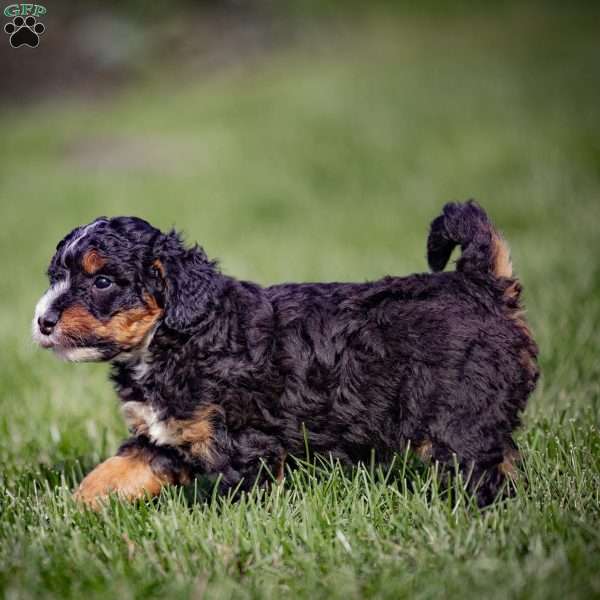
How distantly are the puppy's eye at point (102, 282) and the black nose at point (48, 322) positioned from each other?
0.22m

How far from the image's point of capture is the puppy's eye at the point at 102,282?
10.8 ft

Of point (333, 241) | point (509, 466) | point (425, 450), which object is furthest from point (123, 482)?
point (333, 241)

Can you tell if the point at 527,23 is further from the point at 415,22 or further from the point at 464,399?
the point at 464,399

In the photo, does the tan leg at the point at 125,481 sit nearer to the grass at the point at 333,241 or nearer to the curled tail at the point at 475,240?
the grass at the point at 333,241

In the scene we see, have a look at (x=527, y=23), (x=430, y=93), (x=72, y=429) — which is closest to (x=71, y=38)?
(x=430, y=93)

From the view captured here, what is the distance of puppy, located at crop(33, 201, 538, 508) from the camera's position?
3.11 m

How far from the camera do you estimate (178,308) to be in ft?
10.8

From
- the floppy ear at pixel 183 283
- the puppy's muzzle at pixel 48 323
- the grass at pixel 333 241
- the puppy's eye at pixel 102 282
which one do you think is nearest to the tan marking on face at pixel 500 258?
the grass at pixel 333 241

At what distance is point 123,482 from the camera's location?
3.27m

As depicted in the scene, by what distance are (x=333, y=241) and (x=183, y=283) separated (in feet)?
20.6

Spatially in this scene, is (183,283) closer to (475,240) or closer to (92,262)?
(92,262)

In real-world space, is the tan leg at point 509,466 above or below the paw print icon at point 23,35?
below

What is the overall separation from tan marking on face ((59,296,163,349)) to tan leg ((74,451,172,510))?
504 millimetres

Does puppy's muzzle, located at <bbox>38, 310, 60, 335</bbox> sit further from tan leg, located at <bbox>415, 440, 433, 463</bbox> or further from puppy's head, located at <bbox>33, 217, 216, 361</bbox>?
tan leg, located at <bbox>415, 440, 433, 463</bbox>
